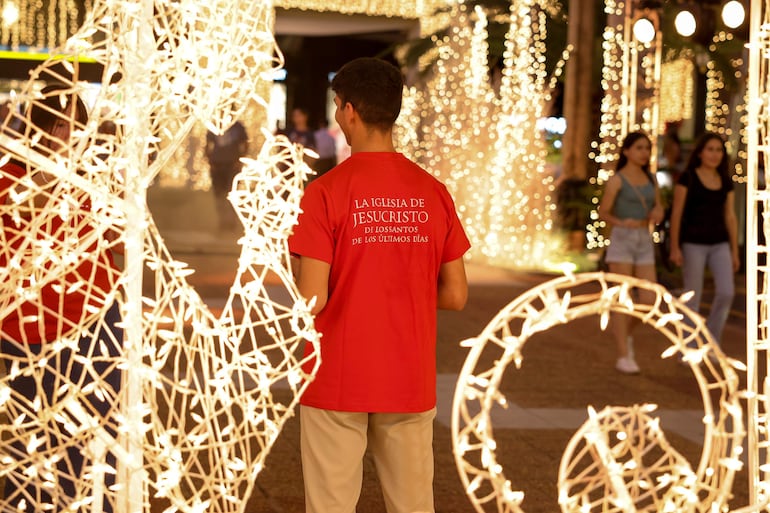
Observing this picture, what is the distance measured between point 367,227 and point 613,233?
18.9ft

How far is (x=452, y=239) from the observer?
4.03m

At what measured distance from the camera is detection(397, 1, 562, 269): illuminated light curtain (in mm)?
17000

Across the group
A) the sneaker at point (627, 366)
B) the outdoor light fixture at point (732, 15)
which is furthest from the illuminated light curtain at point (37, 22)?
the sneaker at point (627, 366)

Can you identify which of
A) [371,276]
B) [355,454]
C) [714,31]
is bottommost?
[355,454]

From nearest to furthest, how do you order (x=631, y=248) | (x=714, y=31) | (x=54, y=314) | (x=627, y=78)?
1. (x=54, y=314)
2. (x=631, y=248)
3. (x=714, y=31)
4. (x=627, y=78)

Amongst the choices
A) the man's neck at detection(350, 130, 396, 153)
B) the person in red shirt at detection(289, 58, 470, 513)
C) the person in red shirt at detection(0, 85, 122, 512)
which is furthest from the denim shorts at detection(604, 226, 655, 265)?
the man's neck at detection(350, 130, 396, 153)

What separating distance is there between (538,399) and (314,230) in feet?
16.0

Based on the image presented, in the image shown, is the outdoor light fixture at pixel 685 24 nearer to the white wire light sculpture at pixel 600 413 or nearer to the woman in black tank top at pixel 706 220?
the woman in black tank top at pixel 706 220

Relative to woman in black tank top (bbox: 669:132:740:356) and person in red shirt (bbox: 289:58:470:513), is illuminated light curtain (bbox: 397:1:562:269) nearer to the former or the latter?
woman in black tank top (bbox: 669:132:740:356)

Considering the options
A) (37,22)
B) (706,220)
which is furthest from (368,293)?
(37,22)

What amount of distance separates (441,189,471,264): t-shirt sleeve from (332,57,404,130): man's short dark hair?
12.5 inches

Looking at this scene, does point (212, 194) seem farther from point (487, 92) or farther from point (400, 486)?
point (400, 486)

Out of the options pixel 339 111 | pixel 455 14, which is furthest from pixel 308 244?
pixel 455 14

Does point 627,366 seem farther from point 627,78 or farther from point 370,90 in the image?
point 627,78
